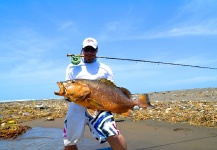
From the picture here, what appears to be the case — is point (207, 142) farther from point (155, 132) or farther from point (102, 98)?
point (102, 98)

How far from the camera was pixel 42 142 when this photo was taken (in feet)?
24.4

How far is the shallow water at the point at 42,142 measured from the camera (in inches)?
264

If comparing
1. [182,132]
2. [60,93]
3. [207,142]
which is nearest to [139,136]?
[182,132]

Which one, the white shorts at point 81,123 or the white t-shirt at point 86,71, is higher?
the white t-shirt at point 86,71

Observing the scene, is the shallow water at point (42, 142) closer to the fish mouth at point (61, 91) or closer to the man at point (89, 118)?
the man at point (89, 118)

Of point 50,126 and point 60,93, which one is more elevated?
point 60,93

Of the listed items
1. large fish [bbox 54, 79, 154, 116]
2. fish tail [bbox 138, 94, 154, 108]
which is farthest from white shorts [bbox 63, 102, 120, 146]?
fish tail [bbox 138, 94, 154, 108]

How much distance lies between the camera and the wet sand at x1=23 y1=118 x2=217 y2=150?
6.01m

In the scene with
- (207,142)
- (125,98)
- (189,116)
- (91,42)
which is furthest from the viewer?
(189,116)

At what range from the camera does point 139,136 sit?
23.4ft

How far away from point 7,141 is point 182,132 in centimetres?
471

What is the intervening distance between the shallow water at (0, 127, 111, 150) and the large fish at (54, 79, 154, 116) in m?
2.04

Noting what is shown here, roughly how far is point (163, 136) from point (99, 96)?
307cm

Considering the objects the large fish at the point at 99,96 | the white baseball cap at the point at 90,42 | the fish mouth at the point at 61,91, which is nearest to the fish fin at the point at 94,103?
the large fish at the point at 99,96
